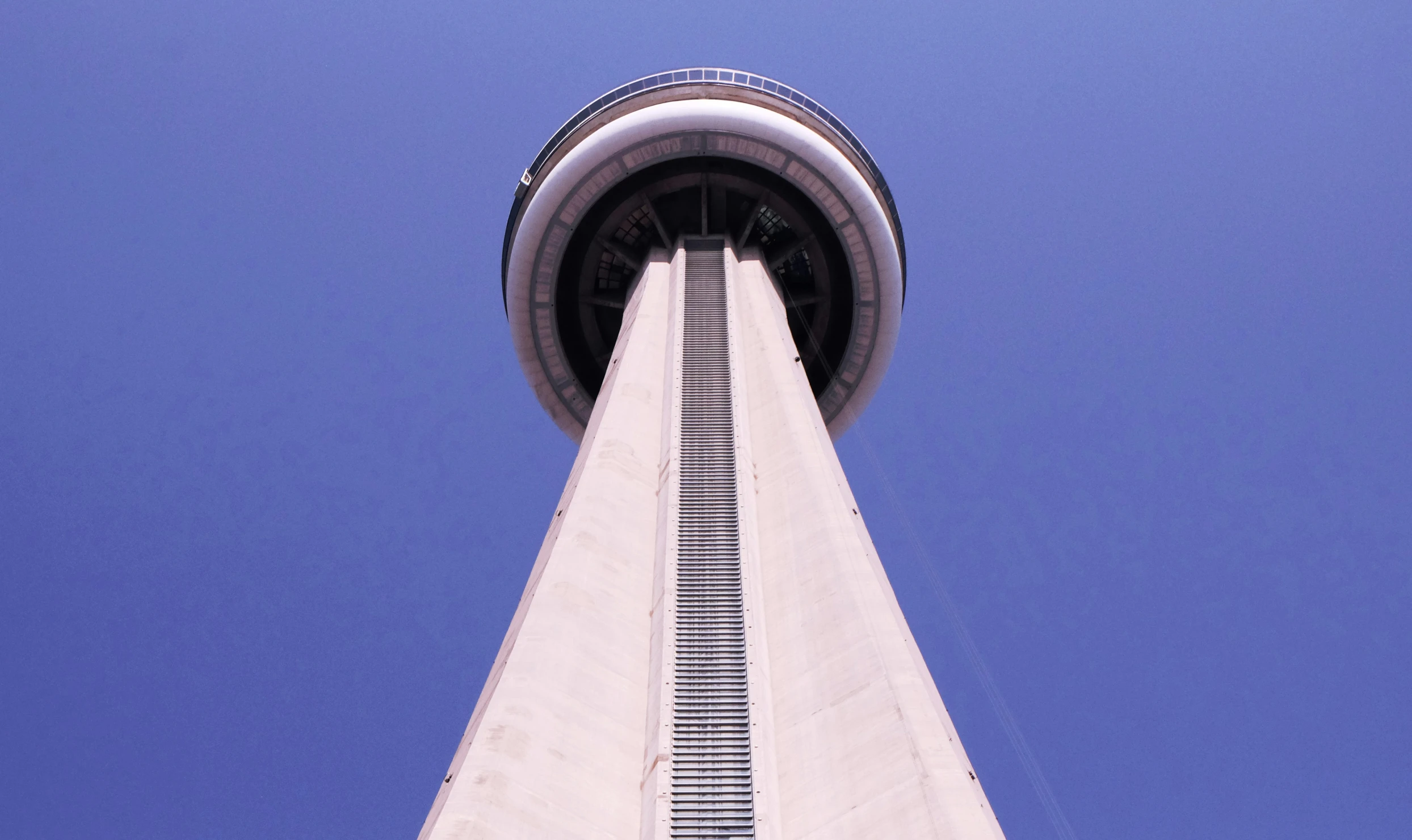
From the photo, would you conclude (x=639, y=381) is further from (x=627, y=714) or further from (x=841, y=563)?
(x=627, y=714)

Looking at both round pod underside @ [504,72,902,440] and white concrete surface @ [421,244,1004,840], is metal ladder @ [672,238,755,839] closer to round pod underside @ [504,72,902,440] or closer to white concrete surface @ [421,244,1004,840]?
white concrete surface @ [421,244,1004,840]

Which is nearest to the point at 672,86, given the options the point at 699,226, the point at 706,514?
the point at 699,226

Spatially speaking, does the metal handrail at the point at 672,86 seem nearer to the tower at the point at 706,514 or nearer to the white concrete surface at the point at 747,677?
the tower at the point at 706,514

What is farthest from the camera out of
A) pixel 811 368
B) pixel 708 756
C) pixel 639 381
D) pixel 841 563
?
pixel 811 368

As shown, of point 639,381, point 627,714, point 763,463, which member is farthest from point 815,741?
point 639,381

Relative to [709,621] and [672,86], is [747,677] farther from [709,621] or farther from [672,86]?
[672,86]

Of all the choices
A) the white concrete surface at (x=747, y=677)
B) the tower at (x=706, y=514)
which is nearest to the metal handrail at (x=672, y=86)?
the tower at (x=706, y=514)
